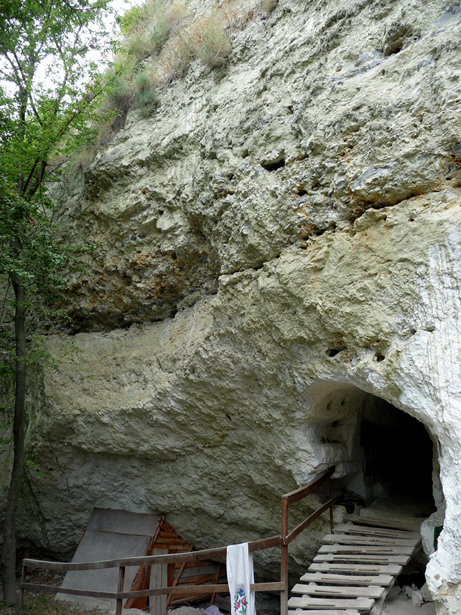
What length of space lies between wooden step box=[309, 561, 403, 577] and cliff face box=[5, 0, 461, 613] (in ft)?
2.91

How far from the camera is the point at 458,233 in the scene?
378 cm

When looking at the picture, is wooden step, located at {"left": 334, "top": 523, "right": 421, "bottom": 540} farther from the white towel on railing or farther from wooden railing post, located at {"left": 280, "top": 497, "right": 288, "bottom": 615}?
the white towel on railing

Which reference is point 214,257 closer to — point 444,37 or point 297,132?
point 297,132

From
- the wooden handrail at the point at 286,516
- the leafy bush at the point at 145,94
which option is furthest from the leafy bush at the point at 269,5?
the wooden handrail at the point at 286,516

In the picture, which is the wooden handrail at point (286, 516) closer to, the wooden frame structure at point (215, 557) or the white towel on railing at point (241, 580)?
the wooden frame structure at point (215, 557)

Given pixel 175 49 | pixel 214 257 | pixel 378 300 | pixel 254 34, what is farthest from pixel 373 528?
pixel 175 49

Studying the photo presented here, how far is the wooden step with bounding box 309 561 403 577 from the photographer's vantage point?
4.27 metres

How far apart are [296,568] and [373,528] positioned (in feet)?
5.26

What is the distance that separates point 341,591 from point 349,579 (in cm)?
19

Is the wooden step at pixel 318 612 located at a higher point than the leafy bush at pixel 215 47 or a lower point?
lower

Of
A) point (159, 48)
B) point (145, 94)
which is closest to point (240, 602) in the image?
point (145, 94)

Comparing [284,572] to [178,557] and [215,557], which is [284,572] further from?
[178,557]

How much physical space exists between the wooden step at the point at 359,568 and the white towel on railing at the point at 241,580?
796 millimetres

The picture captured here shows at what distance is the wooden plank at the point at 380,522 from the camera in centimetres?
527
